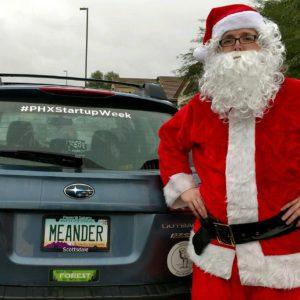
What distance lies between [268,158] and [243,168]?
12 cm

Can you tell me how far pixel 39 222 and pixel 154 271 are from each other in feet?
2.11

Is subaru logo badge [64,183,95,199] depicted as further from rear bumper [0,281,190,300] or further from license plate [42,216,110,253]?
rear bumper [0,281,190,300]

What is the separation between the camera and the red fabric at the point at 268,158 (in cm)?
235

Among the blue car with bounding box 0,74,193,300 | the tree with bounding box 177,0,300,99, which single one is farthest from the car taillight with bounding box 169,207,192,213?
the tree with bounding box 177,0,300,99

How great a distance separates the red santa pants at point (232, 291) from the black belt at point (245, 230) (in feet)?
0.42

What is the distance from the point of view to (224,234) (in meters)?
2.43

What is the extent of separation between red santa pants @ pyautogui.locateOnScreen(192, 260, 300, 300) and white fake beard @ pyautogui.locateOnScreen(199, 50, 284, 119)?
75 centimetres

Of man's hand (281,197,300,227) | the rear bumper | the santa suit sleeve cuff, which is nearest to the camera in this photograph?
man's hand (281,197,300,227)

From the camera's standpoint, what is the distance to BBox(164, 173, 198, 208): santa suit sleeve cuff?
2.59m

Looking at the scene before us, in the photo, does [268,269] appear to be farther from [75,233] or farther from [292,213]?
[75,233]

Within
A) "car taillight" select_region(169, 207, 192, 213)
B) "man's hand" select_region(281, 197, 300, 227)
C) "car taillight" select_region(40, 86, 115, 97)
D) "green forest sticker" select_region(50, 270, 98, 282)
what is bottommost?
"green forest sticker" select_region(50, 270, 98, 282)

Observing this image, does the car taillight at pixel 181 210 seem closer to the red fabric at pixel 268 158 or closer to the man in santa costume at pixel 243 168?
the man in santa costume at pixel 243 168

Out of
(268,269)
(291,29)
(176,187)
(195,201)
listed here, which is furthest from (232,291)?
(291,29)

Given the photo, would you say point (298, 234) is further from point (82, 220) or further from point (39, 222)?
point (39, 222)
